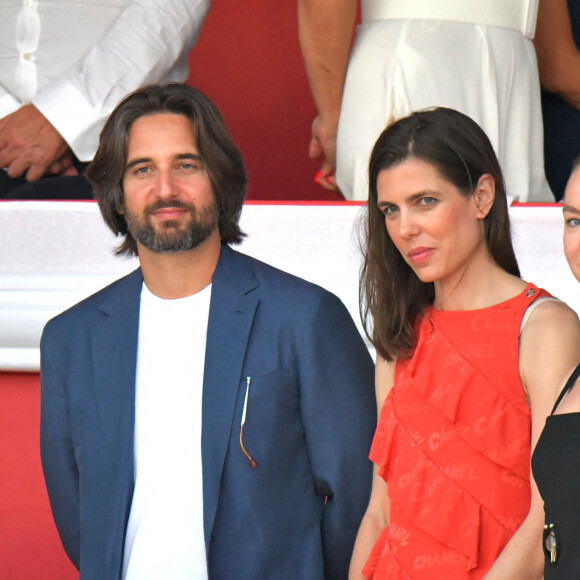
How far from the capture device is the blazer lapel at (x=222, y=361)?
2004mm

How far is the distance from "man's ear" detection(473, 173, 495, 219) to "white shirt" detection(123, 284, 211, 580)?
0.51 meters

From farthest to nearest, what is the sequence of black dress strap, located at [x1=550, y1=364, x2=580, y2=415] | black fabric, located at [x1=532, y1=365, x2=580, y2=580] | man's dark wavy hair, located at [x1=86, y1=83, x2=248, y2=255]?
1. man's dark wavy hair, located at [x1=86, y1=83, x2=248, y2=255]
2. black dress strap, located at [x1=550, y1=364, x2=580, y2=415]
3. black fabric, located at [x1=532, y1=365, x2=580, y2=580]

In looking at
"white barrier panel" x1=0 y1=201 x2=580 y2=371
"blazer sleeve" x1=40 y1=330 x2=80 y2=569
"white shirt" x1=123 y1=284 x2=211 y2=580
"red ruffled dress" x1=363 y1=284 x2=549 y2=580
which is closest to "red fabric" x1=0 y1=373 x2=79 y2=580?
"white barrier panel" x1=0 y1=201 x2=580 y2=371

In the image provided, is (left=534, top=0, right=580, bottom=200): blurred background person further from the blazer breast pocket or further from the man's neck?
the blazer breast pocket

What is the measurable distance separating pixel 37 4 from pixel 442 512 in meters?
1.96

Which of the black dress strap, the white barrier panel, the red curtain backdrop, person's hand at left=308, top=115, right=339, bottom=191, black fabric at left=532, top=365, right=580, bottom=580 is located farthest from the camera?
the red curtain backdrop

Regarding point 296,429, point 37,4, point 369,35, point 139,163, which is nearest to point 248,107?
point 37,4

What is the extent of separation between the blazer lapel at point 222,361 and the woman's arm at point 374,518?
0.80 ft

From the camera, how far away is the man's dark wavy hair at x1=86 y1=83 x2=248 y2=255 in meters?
2.24

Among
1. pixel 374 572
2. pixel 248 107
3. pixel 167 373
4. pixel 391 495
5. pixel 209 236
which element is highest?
pixel 248 107

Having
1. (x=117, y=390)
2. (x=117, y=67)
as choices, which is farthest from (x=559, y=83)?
(x=117, y=390)

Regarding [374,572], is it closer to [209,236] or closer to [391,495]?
[391,495]

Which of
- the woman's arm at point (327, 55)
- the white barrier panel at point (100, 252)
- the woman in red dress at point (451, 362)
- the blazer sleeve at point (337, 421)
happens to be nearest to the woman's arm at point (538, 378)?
the woman in red dress at point (451, 362)

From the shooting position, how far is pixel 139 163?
7.25 feet
